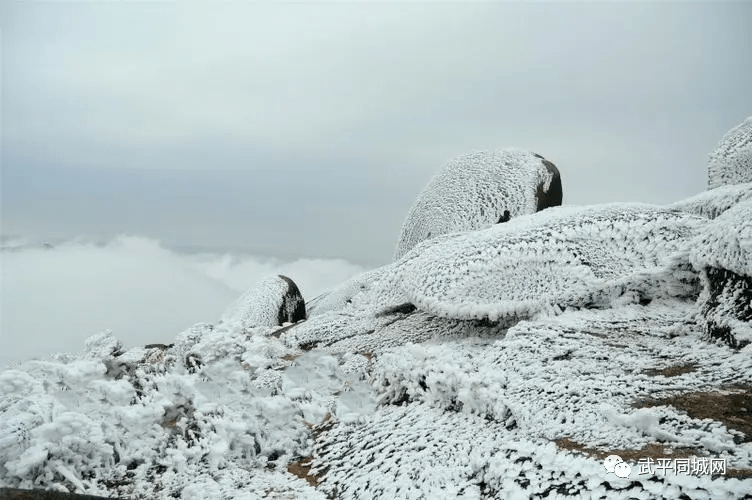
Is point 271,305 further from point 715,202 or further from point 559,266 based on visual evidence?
point 715,202

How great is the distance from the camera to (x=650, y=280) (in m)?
3.59

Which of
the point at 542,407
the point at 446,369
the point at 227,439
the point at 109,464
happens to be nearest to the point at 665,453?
the point at 542,407

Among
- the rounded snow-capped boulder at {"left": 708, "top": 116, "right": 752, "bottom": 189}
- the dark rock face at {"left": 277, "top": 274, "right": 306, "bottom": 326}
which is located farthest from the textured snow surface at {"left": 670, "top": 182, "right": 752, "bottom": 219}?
the dark rock face at {"left": 277, "top": 274, "right": 306, "bottom": 326}

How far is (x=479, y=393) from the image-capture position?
2582 millimetres

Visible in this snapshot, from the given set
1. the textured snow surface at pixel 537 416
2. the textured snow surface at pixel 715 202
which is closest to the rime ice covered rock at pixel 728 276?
the textured snow surface at pixel 537 416

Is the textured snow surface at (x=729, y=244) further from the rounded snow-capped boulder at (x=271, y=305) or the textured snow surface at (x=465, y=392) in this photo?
the rounded snow-capped boulder at (x=271, y=305)

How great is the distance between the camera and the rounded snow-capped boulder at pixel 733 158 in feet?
17.5

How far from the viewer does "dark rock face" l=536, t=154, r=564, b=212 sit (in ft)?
19.3

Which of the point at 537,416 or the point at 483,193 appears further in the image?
the point at 483,193

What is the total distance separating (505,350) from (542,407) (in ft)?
2.09

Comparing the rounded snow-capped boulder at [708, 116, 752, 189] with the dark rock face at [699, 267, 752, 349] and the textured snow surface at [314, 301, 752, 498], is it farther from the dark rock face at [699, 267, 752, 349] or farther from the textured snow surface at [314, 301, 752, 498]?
the dark rock face at [699, 267, 752, 349]

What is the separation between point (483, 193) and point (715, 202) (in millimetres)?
2166

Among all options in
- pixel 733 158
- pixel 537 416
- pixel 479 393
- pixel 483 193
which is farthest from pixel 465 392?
pixel 733 158

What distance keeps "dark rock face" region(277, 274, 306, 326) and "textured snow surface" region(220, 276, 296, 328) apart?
Answer: 12 millimetres
